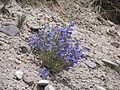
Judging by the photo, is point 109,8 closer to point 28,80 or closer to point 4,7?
point 4,7

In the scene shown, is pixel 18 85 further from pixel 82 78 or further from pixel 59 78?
pixel 82 78

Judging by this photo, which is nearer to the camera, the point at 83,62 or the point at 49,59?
the point at 49,59

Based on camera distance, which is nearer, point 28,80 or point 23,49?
point 28,80

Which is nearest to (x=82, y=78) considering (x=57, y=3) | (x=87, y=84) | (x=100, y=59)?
(x=87, y=84)

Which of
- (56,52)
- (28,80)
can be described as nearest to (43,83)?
(28,80)

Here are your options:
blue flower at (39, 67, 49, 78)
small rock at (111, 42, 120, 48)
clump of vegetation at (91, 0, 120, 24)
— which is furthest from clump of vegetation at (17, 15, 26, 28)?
clump of vegetation at (91, 0, 120, 24)
